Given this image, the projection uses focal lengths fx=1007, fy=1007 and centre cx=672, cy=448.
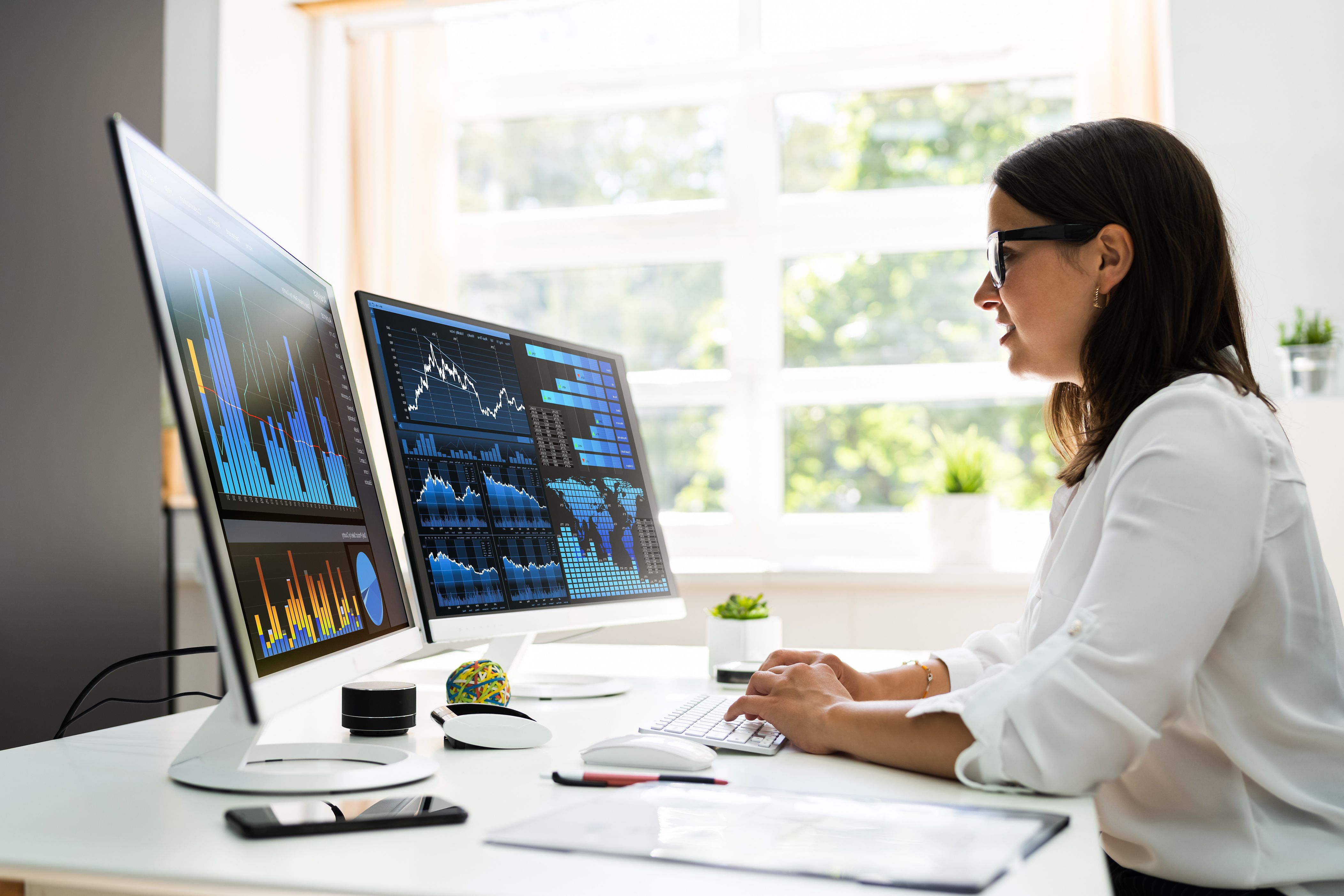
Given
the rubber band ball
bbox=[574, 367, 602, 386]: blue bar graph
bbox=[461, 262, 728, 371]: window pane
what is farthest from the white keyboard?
bbox=[461, 262, 728, 371]: window pane

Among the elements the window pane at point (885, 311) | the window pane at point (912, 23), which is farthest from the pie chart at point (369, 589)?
the window pane at point (912, 23)

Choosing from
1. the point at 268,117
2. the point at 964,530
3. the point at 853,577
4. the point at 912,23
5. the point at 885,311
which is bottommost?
the point at 853,577

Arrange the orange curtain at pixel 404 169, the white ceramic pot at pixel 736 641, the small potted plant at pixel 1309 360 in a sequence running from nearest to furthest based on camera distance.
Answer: the white ceramic pot at pixel 736 641, the small potted plant at pixel 1309 360, the orange curtain at pixel 404 169

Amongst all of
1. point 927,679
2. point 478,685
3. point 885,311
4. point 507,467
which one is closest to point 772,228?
point 885,311

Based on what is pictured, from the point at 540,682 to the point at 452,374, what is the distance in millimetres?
503

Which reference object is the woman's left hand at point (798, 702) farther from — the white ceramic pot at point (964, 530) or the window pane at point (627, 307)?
the window pane at point (627, 307)

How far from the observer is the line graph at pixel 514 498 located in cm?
135

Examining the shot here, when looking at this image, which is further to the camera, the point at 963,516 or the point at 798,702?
the point at 963,516

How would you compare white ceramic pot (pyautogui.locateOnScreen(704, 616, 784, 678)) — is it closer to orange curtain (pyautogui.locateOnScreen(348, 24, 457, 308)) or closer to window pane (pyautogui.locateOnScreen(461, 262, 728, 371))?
window pane (pyautogui.locateOnScreen(461, 262, 728, 371))

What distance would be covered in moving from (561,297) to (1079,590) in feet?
8.70

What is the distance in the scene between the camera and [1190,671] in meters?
0.88

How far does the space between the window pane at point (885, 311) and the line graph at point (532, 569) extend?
2.03 m

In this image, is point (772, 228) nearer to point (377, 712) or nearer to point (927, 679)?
point (927, 679)

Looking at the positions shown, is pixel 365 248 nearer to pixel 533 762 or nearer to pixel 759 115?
pixel 759 115
